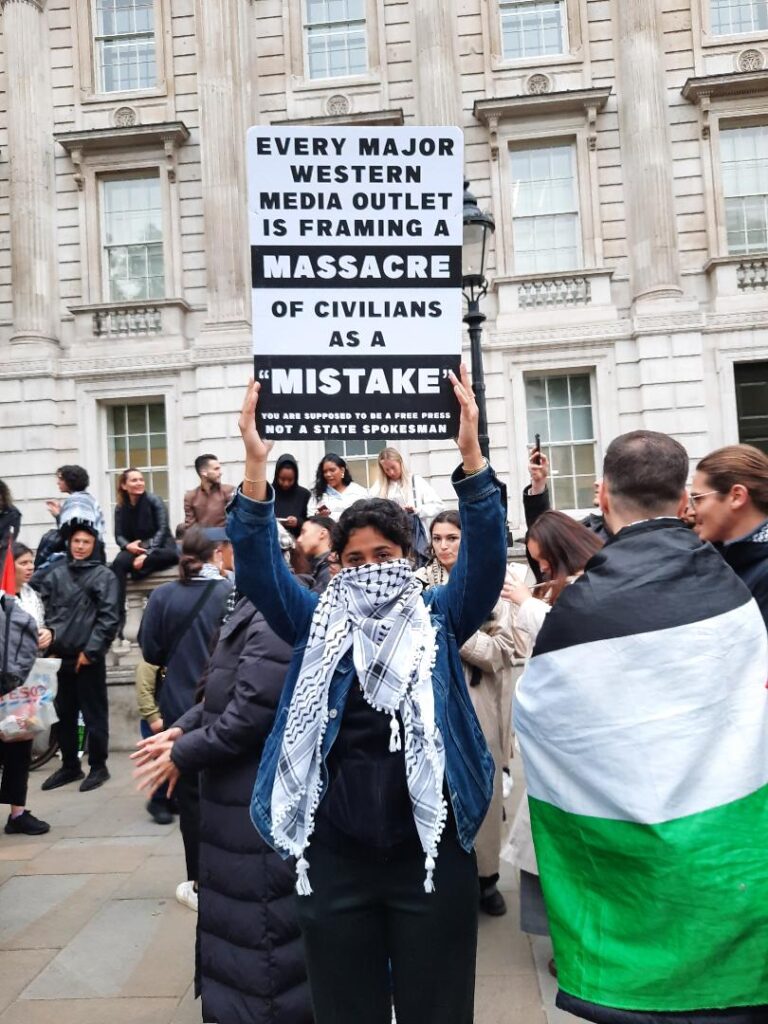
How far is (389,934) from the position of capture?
2.49 metres

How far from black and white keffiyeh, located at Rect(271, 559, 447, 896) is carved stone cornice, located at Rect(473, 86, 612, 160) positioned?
1484cm

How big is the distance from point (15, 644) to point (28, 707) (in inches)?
22.1

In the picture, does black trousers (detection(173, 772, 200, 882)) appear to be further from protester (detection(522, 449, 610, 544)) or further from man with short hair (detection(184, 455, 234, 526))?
man with short hair (detection(184, 455, 234, 526))

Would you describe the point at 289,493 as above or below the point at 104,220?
below

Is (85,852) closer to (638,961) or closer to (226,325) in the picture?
(638,961)

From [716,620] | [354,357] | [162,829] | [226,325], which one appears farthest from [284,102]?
[716,620]

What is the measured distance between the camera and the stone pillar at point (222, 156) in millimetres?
15617

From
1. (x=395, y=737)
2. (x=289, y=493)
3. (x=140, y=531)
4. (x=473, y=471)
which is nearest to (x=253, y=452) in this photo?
(x=473, y=471)

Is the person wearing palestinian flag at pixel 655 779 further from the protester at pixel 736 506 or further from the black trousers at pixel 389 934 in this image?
the protester at pixel 736 506

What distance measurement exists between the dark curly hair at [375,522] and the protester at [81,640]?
18.9 feet

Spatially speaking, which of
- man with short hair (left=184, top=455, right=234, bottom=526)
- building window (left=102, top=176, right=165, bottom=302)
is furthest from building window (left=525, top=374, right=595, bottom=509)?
man with short hair (left=184, top=455, right=234, bottom=526)

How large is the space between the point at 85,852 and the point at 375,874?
14.6 feet

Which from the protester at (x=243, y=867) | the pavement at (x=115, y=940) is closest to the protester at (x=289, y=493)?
the pavement at (x=115, y=940)

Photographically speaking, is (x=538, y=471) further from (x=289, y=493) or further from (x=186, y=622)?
(x=289, y=493)
